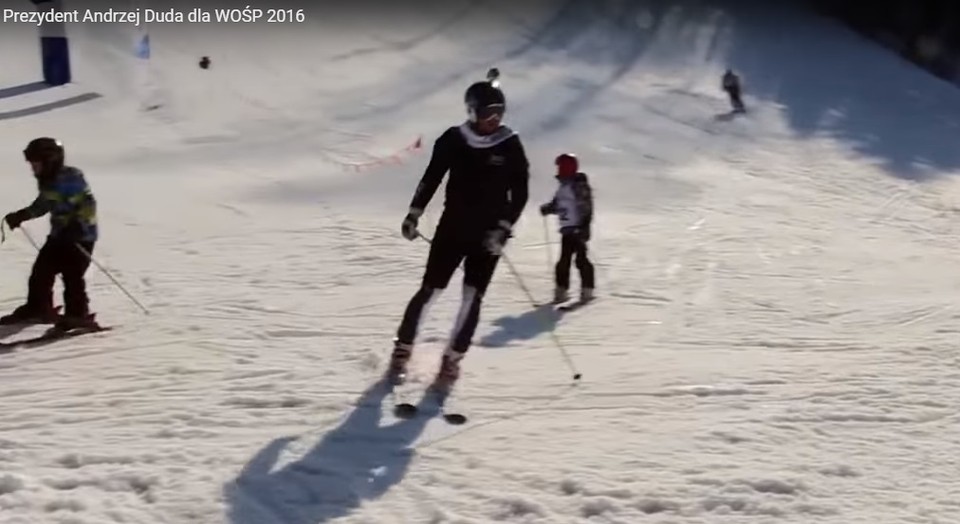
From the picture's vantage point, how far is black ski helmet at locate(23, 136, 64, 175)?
6.09m

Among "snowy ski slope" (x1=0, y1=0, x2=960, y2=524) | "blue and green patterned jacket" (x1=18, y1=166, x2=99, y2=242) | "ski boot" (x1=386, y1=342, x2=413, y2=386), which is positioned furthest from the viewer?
"blue and green patterned jacket" (x1=18, y1=166, x2=99, y2=242)

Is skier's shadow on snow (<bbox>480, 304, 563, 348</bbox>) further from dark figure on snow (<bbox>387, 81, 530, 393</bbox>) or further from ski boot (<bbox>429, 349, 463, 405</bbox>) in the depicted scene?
dark figure on snow (<bbox>387, 81, 530, 393</bbox>)

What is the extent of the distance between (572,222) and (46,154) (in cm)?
368

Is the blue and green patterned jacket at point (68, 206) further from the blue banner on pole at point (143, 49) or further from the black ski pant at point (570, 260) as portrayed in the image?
the blue banner on pole at point (143, 49)

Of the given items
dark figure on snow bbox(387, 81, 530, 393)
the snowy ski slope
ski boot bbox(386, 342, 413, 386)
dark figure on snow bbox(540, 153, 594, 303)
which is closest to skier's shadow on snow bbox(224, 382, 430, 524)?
the snowy ski slope

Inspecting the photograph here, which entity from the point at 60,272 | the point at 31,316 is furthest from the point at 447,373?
the point at 31,316

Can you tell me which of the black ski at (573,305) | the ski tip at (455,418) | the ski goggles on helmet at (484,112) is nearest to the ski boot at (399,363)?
the ski tip at (455,418)

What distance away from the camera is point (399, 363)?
5676 millimetres

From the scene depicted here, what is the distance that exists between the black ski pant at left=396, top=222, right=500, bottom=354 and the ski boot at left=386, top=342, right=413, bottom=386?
96 millimetres

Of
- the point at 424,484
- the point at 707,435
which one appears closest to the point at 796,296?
the point at 707,435

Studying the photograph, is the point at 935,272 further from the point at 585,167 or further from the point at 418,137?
the point at 418,137

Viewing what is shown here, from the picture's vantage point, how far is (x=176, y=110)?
1778 centimetres

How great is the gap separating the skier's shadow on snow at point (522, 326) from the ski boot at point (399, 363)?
952mm

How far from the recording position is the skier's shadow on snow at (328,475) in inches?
165
